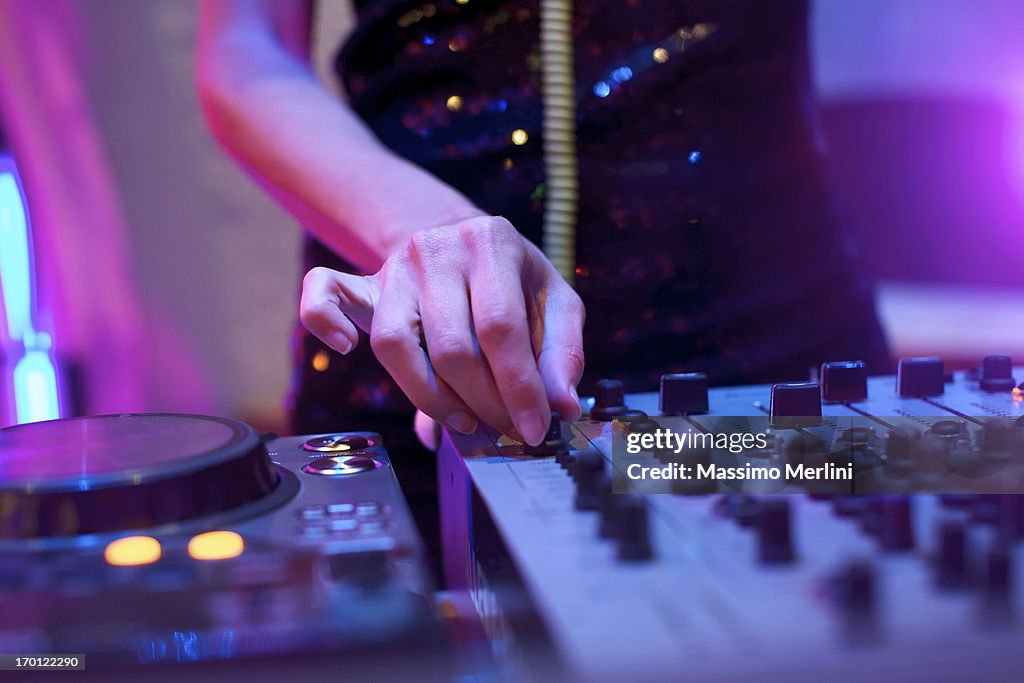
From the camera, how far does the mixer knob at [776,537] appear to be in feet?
1.06

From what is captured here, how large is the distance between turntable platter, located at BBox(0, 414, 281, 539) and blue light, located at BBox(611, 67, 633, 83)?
64cm

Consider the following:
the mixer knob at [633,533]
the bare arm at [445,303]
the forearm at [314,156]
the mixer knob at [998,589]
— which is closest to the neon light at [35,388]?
the forearm at [314,156]

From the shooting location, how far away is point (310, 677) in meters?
0.27

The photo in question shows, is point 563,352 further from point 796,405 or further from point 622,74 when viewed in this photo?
point 622,74

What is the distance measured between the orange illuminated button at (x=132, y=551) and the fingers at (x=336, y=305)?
196 millimetres

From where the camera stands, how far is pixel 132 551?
1.09 feet

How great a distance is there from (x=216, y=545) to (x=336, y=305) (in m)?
0.22

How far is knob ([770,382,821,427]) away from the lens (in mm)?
518

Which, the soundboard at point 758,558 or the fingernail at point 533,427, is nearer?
the soundboard at point 758,558

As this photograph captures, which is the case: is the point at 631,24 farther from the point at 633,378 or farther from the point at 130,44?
the point at 130,44

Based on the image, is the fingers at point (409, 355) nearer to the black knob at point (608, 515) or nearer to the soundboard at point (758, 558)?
the soundboard at point (758, 558)

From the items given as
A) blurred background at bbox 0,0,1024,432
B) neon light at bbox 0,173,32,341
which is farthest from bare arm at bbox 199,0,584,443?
neon light at bbox 0,173,32,341

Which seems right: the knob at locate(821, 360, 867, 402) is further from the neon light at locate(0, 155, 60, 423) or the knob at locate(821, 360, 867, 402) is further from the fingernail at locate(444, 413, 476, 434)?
the neon light at locate(0, 155, 60, 423)

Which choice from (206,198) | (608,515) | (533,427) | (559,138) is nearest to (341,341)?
(533,427)
